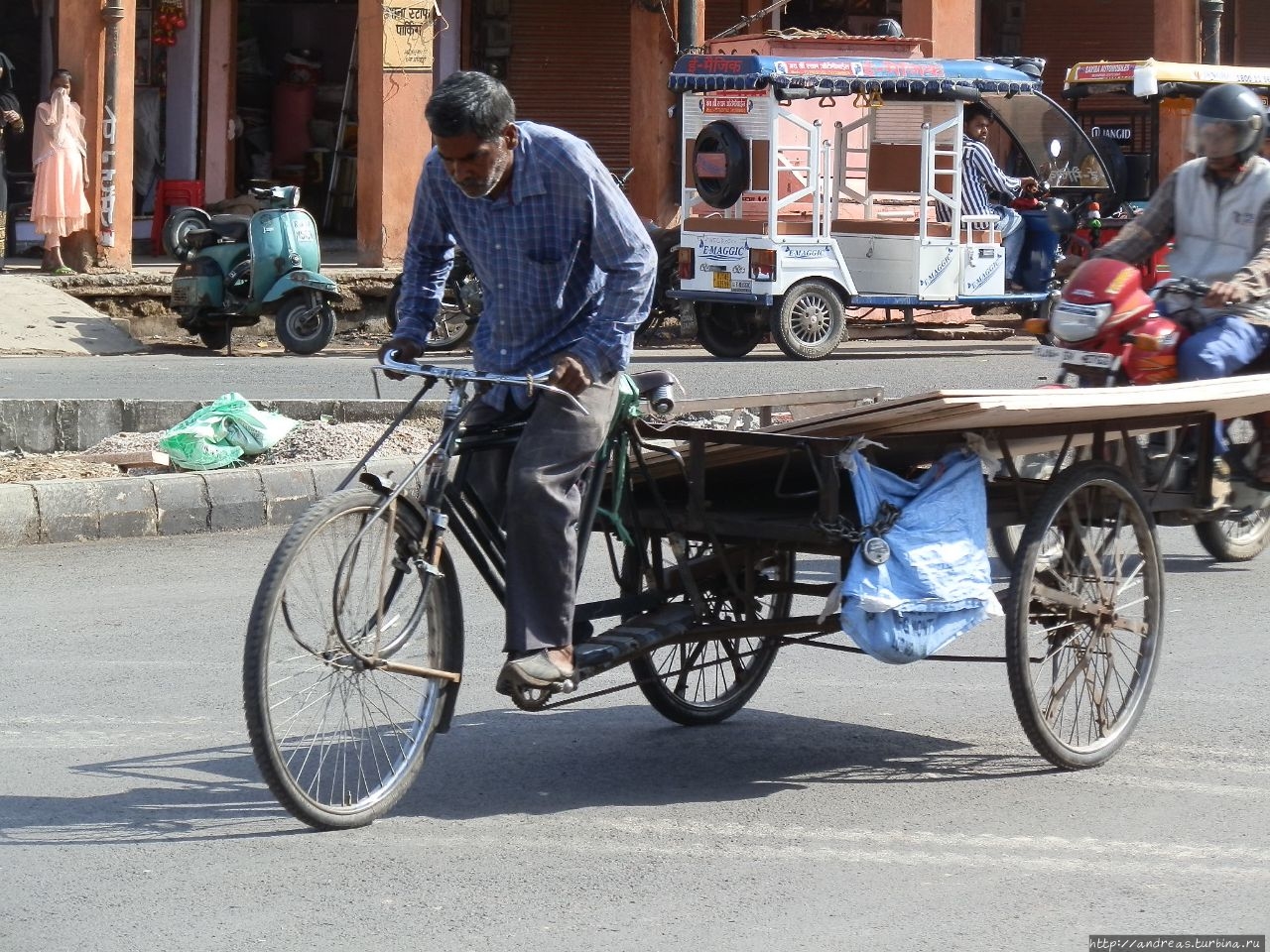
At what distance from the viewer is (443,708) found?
14.3 ft

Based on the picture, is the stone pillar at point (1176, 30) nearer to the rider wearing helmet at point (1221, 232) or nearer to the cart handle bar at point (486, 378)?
the rider wearing helmet at point (1221, 232)

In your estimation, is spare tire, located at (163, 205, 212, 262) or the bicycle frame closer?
the bicycle frame

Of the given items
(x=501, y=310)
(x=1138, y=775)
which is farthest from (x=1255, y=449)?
(x=501, y=310)

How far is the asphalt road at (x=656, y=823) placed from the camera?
367 cm

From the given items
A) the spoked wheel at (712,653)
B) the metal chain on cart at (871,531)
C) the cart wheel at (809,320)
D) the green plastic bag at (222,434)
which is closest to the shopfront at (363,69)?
the cart wheel at (809,320)

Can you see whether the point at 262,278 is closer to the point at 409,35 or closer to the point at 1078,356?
the point at 409,35

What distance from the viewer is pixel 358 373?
13.5 meters

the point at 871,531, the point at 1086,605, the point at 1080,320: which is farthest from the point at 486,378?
the point at 1080,320

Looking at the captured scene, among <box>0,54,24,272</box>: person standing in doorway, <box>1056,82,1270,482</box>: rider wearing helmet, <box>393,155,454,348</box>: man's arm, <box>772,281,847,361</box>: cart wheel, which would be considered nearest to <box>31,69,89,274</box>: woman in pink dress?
<box>0,54,24,272</box>: person standing in doorway

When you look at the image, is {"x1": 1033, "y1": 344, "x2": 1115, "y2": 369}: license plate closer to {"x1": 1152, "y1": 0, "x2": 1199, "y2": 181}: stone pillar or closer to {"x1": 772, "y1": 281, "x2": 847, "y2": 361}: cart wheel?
{"x1": 772, "y1": 281, "x2": 847, "y2": 361}: cart wheel

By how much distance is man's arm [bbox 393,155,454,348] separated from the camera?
4461mm

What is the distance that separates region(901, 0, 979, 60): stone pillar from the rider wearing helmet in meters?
12.5

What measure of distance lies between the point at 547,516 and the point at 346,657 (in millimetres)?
545

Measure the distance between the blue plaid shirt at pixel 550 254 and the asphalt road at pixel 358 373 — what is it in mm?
6984
